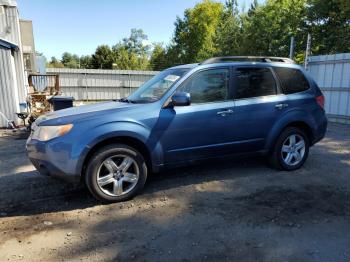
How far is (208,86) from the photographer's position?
4727mm

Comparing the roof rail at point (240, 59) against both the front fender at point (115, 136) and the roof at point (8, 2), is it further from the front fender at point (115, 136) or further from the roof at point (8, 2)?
the roof at point (8, 2)

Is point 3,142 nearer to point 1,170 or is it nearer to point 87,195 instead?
point 1,170

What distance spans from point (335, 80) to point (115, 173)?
9.60 metres

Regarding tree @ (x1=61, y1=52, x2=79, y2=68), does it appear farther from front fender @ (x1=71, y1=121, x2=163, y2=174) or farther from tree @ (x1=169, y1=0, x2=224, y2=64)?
front fender @ (x1=71, y1=121, x2=163, y2=174)

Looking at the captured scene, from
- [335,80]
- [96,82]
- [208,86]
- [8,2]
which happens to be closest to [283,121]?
[208,86]

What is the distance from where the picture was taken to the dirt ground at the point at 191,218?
10.0 feet

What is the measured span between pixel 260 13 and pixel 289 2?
75.7 inches

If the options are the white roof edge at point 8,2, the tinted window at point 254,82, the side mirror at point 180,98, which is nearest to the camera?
the side mirror at point 180,98

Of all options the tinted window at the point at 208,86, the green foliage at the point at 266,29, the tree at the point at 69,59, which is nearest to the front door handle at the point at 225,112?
the tinted window at the point at 208,86

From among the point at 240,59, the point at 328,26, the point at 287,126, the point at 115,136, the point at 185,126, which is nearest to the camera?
the point at 115,136

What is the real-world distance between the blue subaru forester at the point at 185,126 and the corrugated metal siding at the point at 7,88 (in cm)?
684

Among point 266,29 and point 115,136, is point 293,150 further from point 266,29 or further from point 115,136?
point 266,29

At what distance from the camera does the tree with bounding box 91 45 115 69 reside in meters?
48.8

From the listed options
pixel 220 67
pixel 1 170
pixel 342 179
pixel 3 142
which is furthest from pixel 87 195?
pixel 3 142
